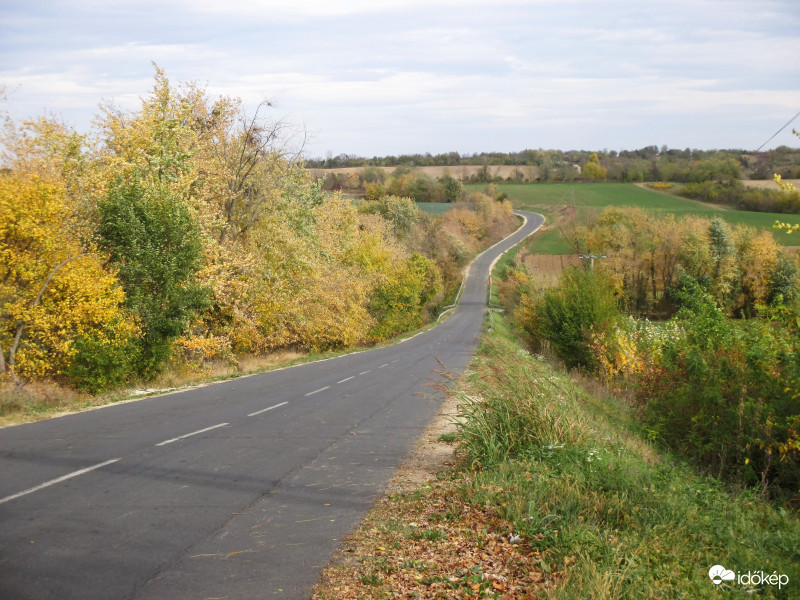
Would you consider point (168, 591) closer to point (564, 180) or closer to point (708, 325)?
point (708, 325)

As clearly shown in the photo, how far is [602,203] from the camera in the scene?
364 ft

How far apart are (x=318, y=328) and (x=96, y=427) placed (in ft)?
84.4

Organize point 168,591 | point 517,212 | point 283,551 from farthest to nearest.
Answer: point 517,212
point 283,551
point 168,591

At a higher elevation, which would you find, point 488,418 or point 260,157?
point 260,157

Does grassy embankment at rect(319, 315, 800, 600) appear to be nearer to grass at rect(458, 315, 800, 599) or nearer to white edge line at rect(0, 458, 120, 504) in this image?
grass at rect(458, 315, 800, 599)

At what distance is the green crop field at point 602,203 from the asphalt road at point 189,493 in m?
65.4

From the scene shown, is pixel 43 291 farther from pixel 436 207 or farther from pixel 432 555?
pixel 436 207

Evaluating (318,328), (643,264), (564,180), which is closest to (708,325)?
(318,328)

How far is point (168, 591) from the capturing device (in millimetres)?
4887

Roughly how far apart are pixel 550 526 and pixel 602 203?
110861 millimetres

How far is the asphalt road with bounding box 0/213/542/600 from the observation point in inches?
203

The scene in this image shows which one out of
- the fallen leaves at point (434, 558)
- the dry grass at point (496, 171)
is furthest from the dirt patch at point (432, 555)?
the dry grass at point (496, 171)

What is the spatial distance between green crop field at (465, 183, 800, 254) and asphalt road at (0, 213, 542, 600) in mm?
65432

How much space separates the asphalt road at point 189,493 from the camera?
203 inches
